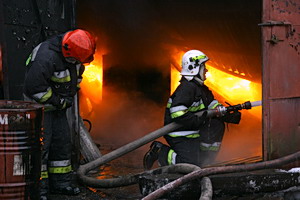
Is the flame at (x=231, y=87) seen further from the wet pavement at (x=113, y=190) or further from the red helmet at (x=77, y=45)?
the red helmet at (x=77, y=45)

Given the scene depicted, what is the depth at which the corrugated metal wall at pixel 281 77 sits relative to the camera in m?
4.92

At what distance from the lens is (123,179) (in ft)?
15.6

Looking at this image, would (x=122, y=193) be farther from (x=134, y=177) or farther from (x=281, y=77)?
(x=281, y=77)

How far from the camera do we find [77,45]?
4.58 m

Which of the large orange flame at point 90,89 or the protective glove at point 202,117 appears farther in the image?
the large orange flame at point 90,89

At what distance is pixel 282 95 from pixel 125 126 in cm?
532

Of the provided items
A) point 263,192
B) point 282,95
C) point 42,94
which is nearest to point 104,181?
point 42,94

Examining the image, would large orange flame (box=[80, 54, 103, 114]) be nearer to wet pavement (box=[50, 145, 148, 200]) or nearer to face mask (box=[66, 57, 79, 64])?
wet pavement (box=[50, 145, 148, 200])

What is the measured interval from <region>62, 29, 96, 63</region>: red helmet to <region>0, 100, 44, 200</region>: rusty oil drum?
1.11 meters

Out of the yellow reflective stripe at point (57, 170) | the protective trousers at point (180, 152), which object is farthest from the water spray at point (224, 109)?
the yellow reflective stripe at point (57, 170)

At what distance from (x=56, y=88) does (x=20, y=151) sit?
1.33 meters

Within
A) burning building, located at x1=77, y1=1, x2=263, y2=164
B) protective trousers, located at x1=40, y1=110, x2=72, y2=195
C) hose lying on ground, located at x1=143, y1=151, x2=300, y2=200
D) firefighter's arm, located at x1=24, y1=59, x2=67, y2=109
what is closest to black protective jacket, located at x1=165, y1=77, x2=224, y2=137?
hose lying on ground, located at x1=143, y1=151, x2=300, y2=200

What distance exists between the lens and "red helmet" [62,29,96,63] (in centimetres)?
458

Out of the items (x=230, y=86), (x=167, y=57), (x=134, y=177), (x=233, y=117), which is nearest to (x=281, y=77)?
(x=233, y=117)
